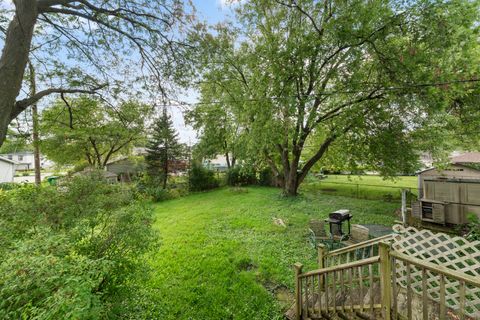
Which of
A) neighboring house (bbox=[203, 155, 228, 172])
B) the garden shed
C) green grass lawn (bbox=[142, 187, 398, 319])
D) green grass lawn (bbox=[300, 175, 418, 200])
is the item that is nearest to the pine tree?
neighboring house (bbox=[203, 155, 228, 172])

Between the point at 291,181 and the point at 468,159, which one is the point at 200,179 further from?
the point at 468,159

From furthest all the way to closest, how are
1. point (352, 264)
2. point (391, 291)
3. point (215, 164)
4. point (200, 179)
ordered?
point (215, 164)
point (200, 179)
point (352, 264)
point (391, 291)

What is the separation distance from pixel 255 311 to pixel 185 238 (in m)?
3.53

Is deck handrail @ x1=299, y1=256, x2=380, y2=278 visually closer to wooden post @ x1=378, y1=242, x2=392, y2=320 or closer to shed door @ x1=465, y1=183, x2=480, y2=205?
wooden post @ x1=378, y1=242, x2=392, y2=320

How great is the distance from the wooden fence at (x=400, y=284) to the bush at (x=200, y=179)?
12837mm

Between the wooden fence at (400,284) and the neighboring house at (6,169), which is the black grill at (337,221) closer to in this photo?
the wooden fence at (400,284)

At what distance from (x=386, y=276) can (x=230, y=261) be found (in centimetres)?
346

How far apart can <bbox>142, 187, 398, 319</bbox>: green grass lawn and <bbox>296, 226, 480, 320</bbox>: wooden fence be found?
88cm

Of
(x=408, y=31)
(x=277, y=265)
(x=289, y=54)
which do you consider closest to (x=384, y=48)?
(x=408, y=31)

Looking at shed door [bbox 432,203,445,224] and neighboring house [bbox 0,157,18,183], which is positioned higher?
neighboring house [bbox 0,157,18,183]

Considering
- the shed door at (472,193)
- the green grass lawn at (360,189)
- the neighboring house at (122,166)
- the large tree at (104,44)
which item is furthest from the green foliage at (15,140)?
the neighboring house at (122,166)

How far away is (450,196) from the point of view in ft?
21.3

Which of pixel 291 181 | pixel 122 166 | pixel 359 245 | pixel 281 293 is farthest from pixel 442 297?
pixel 122 166

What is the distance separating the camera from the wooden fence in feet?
6.14
